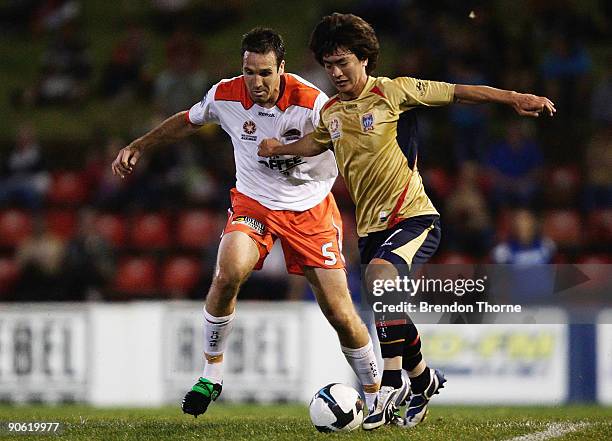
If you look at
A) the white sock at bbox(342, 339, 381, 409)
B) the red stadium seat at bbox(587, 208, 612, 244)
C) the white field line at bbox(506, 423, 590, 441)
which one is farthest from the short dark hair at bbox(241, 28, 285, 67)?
the red stadium seat at bbox(587, 208, 612, 244)

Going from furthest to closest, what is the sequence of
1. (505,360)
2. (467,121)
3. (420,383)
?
(467,121), (505,360), (420,383)

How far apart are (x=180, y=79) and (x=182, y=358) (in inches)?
206

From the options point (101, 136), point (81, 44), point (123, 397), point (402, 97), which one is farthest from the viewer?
point (81, 44)

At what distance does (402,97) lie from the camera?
704 centimetres

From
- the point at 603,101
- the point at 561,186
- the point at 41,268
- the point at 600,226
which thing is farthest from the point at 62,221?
the point at 603,101

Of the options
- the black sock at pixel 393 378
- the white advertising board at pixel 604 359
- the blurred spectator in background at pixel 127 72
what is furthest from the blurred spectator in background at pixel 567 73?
the black sock at pixel 393 378

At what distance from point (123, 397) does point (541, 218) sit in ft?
17.1

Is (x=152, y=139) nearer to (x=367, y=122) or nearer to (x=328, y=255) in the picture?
(x=328, y=255)

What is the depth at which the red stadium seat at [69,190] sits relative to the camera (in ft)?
51.4

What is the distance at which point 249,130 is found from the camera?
7652mm

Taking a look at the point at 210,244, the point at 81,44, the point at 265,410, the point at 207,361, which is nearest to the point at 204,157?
the point at 210,244

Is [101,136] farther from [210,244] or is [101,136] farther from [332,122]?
[332,122]

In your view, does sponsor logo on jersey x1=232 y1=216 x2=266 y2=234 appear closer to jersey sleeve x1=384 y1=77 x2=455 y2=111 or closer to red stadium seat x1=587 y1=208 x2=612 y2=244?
jersey sleeve x1=384 y1=77 x2=455 y2=111

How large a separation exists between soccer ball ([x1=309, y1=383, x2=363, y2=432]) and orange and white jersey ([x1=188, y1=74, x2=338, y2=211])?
1.35m
